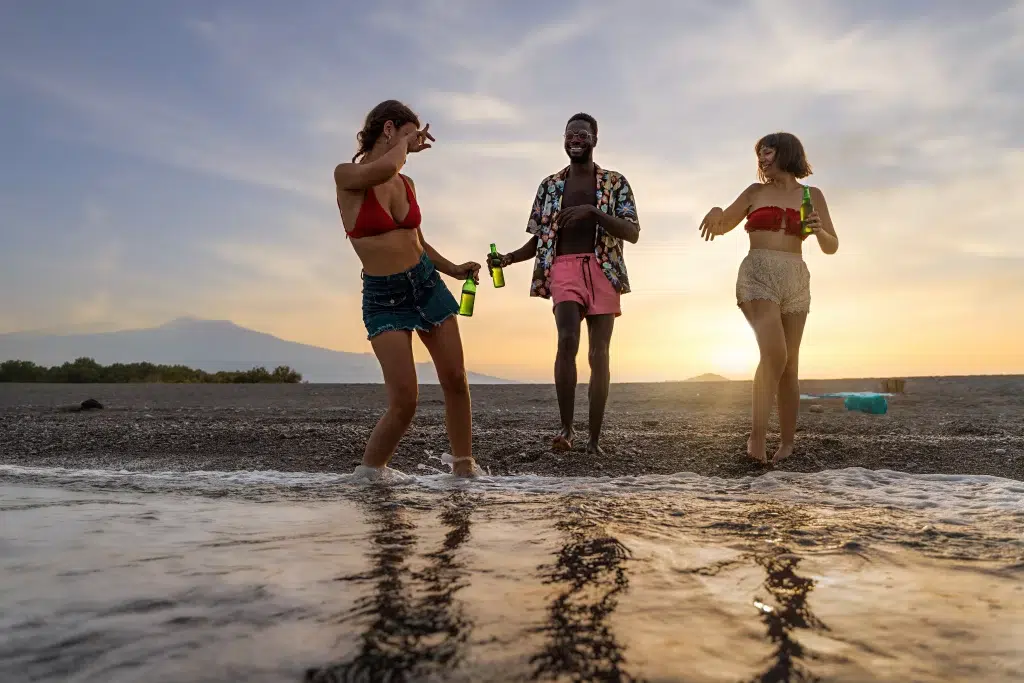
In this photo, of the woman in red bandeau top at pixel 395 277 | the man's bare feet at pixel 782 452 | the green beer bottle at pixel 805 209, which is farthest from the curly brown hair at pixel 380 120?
the man's bare feet at pixel 782 452

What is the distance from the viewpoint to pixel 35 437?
709 centimetres

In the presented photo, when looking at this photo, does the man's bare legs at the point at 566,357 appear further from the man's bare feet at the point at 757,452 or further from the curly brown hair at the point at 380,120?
the curly brown hair at the point at 380,120

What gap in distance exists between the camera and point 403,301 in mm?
4023

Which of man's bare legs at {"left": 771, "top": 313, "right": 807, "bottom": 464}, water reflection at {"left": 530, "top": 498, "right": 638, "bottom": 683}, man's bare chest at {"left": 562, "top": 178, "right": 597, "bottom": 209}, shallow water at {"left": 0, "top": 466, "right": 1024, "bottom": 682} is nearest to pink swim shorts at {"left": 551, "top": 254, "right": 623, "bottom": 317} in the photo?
man's bare chest at {"left": 562, "top": 178, "right": 597, "bottom": 209}

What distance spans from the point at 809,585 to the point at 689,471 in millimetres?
2747

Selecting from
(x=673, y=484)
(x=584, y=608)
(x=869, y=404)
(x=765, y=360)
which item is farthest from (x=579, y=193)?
(x=869, y=404)

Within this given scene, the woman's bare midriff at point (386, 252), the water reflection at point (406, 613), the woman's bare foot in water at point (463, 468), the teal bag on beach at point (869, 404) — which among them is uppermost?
the woman's bare midriff at point (386, 252)

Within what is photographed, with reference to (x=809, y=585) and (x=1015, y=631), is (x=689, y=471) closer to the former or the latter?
(x=809, y=585)

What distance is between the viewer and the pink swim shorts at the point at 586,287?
5.44m

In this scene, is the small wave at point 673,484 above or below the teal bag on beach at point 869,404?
below

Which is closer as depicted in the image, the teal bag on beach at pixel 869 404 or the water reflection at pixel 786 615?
the water reflection at pixel 786 615

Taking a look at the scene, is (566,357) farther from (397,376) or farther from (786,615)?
(786,615)

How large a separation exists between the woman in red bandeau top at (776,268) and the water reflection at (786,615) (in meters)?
2.63

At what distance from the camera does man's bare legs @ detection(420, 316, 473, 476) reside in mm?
4156
